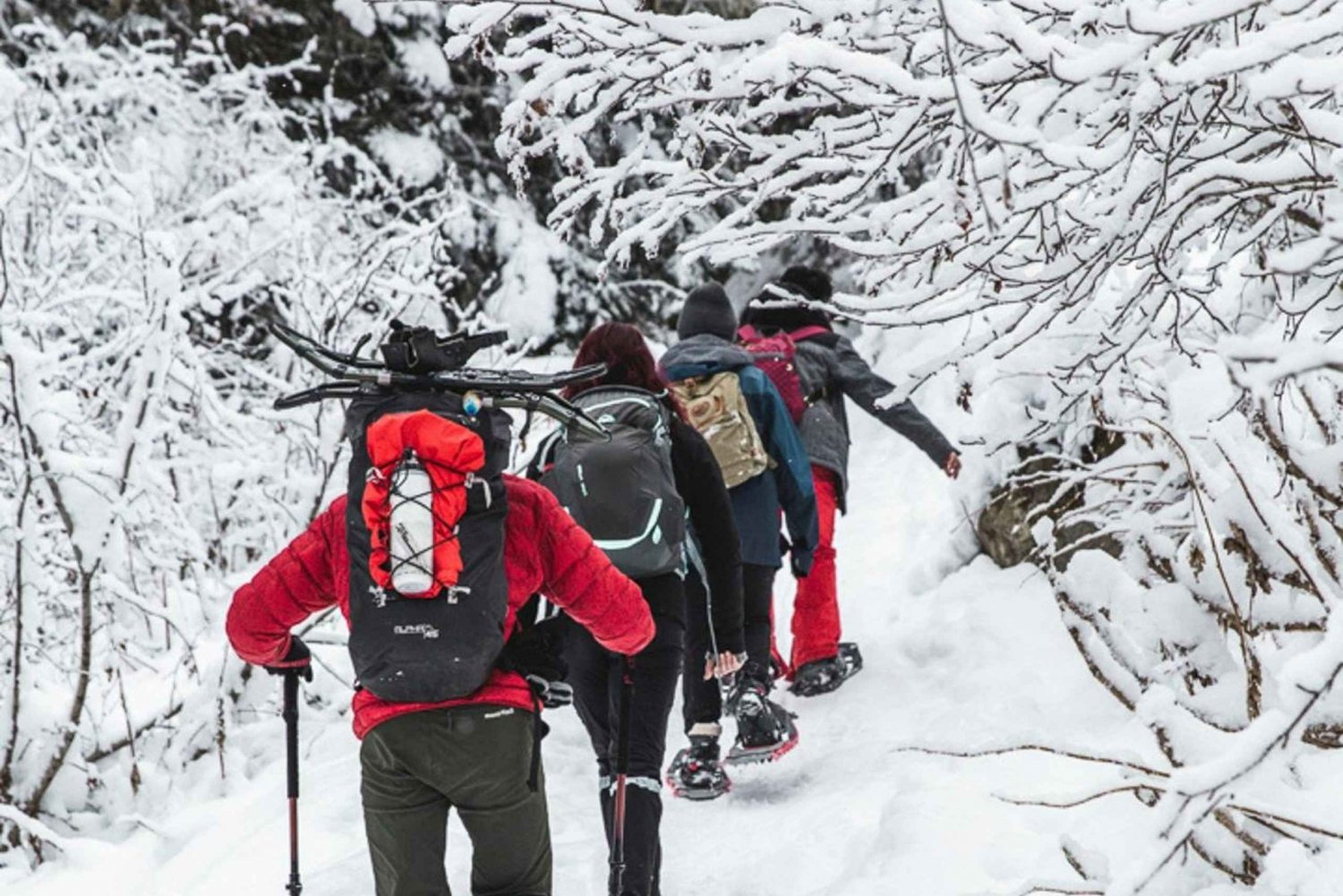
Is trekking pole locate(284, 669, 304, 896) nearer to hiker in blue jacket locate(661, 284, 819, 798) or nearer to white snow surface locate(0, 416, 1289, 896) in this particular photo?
white snow surface locate(0, 416, 1289, 896)

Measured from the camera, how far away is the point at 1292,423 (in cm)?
609

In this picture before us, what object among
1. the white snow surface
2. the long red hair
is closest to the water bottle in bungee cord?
the white snow surface

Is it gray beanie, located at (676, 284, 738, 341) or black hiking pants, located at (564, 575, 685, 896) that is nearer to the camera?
black hiking pants, located at (564, 575, 685, 896)

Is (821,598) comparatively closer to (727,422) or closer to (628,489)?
(727,422)

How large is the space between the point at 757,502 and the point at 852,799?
4.01 ft

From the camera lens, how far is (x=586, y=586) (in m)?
3.28

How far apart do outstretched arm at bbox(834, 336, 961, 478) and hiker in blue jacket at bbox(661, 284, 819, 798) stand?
0.61 m

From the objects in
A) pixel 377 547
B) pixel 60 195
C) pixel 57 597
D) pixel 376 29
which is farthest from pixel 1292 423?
Answer: pixel 376 29

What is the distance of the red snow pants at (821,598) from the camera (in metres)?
6.12

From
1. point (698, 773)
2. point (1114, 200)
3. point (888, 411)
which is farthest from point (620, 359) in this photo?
point (888, 411)

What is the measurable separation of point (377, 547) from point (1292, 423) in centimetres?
467

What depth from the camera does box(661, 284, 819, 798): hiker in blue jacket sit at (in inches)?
211

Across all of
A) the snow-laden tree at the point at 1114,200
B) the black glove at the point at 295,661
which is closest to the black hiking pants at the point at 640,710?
the black glove at the point at 295,661

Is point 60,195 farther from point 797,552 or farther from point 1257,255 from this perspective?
point 1257,255
